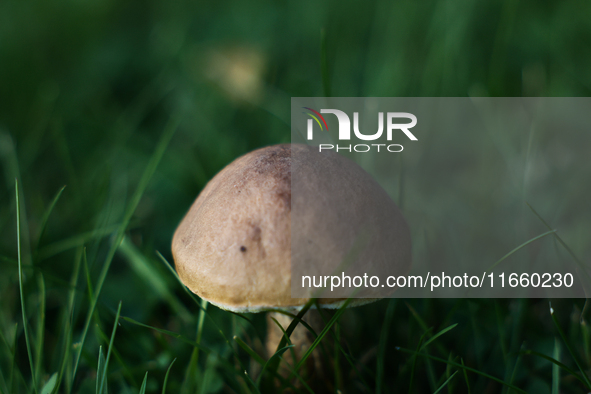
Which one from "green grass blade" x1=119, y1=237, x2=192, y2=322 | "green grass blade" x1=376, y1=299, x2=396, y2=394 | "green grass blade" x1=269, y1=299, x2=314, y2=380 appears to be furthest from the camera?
"green grass blade" x1=119, y1=237, x2=192, y2=322

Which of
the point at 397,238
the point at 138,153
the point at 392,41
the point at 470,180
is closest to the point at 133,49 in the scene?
the point at 138,153

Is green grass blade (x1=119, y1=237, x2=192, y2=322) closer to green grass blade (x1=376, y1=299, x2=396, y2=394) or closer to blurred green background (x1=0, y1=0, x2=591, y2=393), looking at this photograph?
blurred green background (x1=0, y1=0, x2=591, y2=393)

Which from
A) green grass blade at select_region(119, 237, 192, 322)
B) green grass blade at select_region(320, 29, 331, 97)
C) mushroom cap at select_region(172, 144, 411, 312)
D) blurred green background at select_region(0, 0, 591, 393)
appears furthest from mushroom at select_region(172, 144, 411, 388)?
green grass blade at select_region(320, 29, 331, 97)

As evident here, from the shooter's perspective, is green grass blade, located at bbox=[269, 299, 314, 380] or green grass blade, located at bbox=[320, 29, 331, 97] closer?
green grass blade, located at bbox=[269, 299, 314, 380]

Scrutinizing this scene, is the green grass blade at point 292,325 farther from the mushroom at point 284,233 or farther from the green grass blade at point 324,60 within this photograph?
the green grass blade at point 324,60

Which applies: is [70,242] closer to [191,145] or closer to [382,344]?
[191,145]

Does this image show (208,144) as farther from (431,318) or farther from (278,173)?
(431,318)
